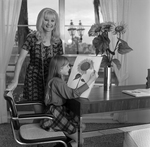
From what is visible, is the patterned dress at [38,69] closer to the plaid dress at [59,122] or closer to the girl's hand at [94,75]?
the plaid dress at [59,122]

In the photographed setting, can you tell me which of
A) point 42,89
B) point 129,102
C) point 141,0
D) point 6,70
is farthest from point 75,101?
point 141,0

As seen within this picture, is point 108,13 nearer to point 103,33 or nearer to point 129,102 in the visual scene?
point 103,33

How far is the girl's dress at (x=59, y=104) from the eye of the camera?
2.05m

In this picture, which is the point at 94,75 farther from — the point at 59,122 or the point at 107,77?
the point at 59,122

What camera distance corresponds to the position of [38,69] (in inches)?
101

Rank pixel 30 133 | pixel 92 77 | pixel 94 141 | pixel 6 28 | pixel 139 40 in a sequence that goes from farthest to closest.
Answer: pixel 139 40
pixel 6 28
pixel 94 141
pixel 92 77
pixel 30 133

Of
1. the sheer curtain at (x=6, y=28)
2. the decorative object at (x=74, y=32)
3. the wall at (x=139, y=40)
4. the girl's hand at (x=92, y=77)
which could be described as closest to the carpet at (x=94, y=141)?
the sheer curtain at (x=6, y=28)

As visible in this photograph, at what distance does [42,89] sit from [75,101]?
65cm

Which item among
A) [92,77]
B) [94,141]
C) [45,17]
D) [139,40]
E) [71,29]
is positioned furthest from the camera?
[71,29]

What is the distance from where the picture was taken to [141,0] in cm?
366

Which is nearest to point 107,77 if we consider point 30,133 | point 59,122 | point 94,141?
point 59,122

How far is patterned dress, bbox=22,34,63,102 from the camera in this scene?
2508 mm

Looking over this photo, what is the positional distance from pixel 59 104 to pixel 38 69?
594 mm

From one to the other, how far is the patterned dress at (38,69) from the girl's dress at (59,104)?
1.47ft
